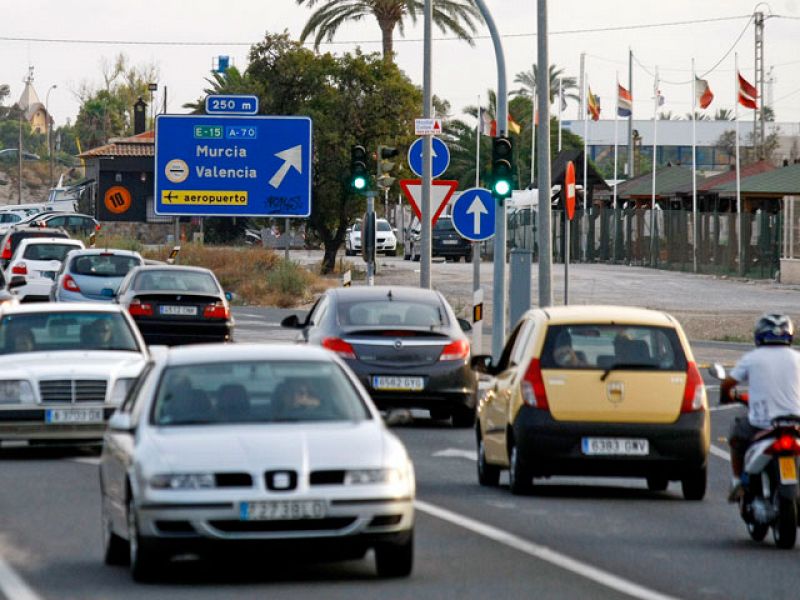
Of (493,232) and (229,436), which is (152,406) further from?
(493,232)

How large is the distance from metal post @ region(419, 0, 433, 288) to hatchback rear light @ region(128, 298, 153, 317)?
7115 millimetres

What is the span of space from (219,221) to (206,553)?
81.9m

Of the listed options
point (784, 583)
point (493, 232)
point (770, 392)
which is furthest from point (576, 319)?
point (493, 232)

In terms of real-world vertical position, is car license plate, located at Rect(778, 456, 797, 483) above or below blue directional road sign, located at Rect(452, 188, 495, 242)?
below

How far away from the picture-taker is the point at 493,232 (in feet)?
99.3

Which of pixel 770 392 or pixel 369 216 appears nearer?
pixel 770 392

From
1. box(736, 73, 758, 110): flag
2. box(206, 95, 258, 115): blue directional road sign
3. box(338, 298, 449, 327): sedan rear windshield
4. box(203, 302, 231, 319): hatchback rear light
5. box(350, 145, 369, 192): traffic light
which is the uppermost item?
box(736, 73, 758, 110): flag

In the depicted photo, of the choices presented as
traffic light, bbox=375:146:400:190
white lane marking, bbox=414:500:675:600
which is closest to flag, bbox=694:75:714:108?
traffic light, bbox=375:146:400:190

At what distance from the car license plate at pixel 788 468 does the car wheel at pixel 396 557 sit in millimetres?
2716

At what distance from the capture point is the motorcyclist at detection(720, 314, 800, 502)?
12.3 metres

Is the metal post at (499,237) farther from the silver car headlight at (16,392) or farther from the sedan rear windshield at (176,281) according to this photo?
the silver car headlight at (16,392)

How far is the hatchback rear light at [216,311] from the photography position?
29409mm

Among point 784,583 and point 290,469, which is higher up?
point 290,469

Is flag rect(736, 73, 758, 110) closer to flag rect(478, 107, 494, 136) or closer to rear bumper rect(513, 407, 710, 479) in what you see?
flag rect(478, 107, 494, 136)
